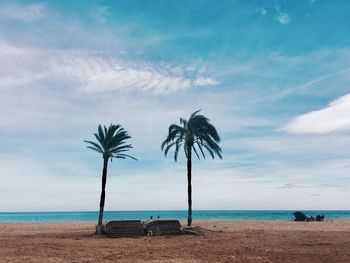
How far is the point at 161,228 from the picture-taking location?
110ft

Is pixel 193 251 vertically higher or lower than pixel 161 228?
lower

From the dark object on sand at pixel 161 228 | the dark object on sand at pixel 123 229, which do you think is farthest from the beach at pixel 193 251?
the dark object on sand at pixel 123 229

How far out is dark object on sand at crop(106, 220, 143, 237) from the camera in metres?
33.1

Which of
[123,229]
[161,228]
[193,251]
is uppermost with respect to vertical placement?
[161,228]

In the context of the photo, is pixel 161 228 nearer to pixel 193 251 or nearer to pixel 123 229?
pixel 123 229

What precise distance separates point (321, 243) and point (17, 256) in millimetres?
16821

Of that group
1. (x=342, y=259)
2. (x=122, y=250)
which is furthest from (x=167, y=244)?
(x=342, y=259)

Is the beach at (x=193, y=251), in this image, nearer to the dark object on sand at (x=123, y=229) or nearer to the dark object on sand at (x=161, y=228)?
the dark object on sand at (x=161, y=228)

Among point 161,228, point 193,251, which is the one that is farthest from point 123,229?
point 193,251

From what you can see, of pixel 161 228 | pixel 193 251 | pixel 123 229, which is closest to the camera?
pixel 193 251

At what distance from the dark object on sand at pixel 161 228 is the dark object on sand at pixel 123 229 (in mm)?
608

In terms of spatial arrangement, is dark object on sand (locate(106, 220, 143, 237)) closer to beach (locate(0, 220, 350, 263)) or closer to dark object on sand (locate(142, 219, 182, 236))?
dark object on sand (locate(142, 219, 182, 236))

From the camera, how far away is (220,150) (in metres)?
A: 44.0

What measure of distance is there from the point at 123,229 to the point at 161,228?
114 inches
